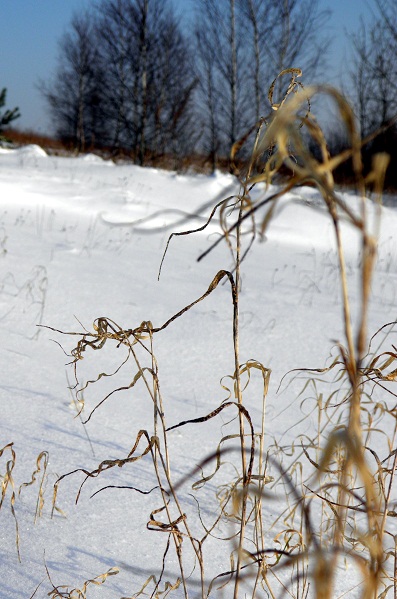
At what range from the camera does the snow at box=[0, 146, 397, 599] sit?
126 centimetres

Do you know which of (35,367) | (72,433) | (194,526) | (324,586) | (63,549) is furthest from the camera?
(35,367)

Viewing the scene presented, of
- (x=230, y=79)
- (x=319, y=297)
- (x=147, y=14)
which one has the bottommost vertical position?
(x=319, y=297)

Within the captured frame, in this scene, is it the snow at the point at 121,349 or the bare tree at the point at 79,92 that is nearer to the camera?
the snow at the point at 121,349

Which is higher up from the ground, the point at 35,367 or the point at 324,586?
the point at 324,586

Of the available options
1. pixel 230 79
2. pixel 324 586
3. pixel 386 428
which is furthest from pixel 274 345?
pixel 230 79

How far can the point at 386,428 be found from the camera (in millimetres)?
2156

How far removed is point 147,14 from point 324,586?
667 inches

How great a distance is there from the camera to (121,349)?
2668 millimetres

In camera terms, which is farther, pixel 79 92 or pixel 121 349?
pixel 79 92

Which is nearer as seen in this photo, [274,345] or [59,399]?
[59,399]

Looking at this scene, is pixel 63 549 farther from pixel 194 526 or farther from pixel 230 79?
pixel 230 79

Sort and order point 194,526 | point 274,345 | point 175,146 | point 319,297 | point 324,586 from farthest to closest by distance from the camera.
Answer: point 175,146
point 319,297
point 274,345
point 194,526
point 324,586

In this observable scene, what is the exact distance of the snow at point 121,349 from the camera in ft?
4.13

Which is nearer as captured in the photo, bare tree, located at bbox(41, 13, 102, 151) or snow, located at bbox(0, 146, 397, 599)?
snow, located at bbox(0, 146, 397, 599)
